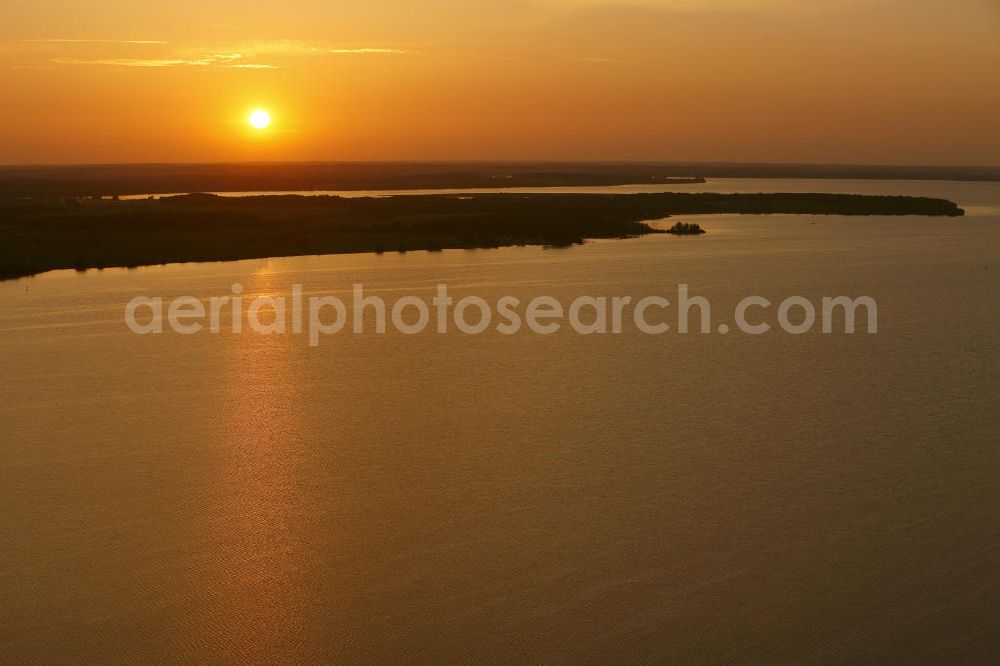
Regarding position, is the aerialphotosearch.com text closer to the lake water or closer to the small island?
the lake water

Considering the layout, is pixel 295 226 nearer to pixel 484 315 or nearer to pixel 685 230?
pixel 685 230

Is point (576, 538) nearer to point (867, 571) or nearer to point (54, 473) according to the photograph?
point (867, 571)

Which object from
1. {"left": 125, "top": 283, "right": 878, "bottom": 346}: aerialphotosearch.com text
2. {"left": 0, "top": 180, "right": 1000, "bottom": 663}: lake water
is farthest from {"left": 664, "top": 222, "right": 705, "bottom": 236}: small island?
{"left": 0, "top": 180, "right": 1000, "bottom": 663}: lake water

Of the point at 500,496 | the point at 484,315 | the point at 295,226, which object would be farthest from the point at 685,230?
the point at 500,496

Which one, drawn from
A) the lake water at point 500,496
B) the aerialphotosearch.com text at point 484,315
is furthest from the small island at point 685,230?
the lake water at point 500,496

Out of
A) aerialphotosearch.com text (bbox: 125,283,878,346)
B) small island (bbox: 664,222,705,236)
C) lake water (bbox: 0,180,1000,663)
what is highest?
small island (bbox: 664,222,705,236)

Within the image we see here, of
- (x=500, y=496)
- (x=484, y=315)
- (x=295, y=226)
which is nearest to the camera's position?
(x=500, y=496)

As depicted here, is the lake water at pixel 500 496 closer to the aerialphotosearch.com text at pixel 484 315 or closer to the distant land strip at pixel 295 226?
the aerialphotosearch.com text at pixel 484 315
